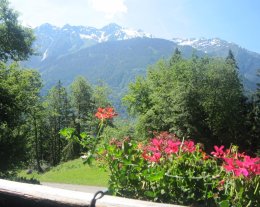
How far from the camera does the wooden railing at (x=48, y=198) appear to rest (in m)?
2.50

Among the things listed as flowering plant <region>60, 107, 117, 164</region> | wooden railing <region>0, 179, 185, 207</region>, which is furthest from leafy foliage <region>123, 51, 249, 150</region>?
wooden railing <region>0, 179, 185, 207</region>

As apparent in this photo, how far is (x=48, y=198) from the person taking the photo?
8.93 feet

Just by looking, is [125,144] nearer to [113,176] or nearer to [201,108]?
[113,176]

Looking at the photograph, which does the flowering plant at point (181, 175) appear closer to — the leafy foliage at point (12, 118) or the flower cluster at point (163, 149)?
the flower cluster at point (163, 149)

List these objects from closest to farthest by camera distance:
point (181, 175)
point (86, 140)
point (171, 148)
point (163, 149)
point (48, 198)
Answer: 1. point (48, 198)
2. point (181, 175)
3. point (171, 148)
4. point (163, 149)
5. point (86, 140)

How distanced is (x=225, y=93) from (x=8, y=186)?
43249 millimetres

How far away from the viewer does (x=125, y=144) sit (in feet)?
14.5

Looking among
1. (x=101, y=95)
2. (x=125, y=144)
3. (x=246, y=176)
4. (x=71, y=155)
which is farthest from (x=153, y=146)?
(x=101, y=95)

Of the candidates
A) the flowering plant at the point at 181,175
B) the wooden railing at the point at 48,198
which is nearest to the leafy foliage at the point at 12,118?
the flowering plant at the point at 181,175

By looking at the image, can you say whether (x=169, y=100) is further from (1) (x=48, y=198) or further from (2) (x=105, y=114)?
(1) (x=48, y=198)

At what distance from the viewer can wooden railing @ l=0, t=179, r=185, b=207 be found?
2502 mm

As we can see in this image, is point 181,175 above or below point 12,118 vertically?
above

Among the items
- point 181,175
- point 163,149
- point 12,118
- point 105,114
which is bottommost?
point 12,118

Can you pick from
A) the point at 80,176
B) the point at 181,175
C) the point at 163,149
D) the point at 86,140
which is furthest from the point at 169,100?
the point at 181,175
